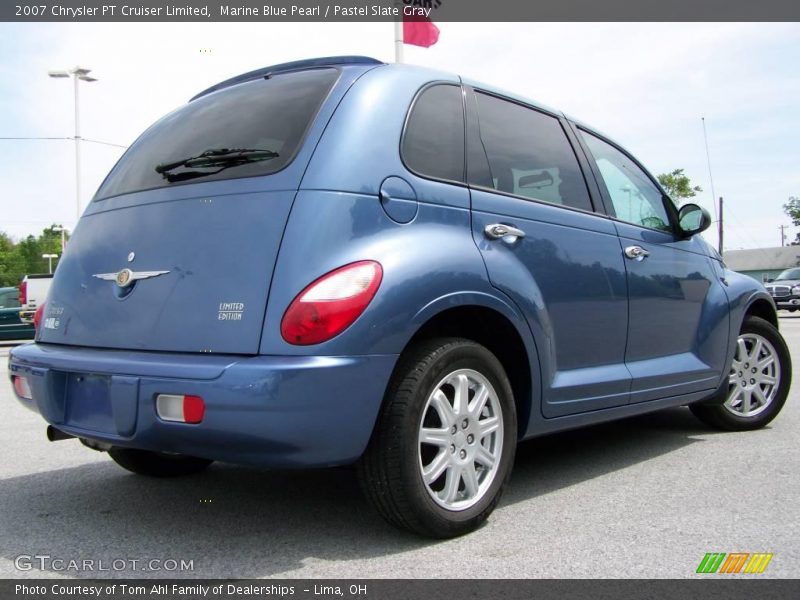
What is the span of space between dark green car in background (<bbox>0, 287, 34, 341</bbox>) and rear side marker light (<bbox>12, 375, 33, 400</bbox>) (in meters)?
16.7

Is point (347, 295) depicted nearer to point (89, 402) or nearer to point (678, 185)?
point (89, 402)

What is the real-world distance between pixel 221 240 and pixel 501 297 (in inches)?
43.0

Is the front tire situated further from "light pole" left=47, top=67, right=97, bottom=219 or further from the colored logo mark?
"light pole" left=47, top=67, right=97, bottom=219

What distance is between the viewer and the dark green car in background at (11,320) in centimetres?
1805

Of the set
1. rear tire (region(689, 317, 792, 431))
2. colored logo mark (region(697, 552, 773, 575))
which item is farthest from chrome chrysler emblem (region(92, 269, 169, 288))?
rear tire (region(689, 317, 792, 431))

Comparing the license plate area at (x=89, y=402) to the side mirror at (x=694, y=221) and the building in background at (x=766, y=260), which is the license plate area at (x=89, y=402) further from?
the building in background at (x=766, y=260)

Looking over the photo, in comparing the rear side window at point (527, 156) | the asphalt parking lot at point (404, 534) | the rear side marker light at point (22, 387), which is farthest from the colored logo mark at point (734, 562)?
the rear side marker light at point (22, 387)

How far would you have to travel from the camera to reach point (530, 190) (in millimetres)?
3484

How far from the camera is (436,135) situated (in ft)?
10.2

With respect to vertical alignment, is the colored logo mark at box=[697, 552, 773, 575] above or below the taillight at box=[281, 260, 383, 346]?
below

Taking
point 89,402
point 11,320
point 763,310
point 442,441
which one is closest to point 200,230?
point 89,402

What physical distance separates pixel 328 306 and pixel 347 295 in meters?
0.07

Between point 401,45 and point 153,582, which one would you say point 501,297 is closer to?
point 153,582

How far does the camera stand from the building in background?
67188 millimetres
